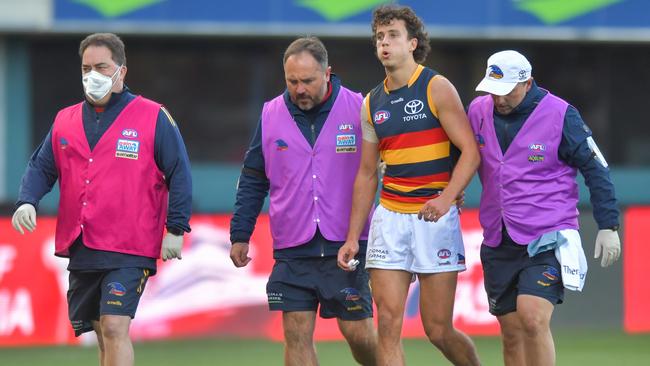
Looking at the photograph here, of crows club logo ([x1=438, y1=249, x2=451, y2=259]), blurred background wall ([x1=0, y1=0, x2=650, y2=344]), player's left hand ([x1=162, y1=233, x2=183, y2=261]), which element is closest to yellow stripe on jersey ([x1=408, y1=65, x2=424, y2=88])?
crows club logo ([x1=438, y1=249, x2=451, y2=259])

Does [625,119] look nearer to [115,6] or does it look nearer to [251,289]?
[115,6]

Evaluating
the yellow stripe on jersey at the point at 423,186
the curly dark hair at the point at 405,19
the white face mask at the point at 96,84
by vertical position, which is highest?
the curly dark hair at the point at 405,19

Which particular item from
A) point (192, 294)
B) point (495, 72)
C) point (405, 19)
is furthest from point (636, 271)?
point (405, 19)

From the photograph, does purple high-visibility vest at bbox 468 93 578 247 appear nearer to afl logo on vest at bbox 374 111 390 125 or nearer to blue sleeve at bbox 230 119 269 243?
afl logo on vest at bbox 374 111 390 125

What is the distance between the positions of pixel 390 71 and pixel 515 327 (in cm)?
184

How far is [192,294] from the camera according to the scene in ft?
44.0

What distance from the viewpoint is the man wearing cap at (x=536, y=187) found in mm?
8344

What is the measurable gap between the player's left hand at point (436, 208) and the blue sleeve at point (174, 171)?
1500 millimetres

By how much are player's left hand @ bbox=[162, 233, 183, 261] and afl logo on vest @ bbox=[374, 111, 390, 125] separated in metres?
1.42

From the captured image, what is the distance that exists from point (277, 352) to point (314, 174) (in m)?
4.38

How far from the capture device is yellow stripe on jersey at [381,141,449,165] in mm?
8273

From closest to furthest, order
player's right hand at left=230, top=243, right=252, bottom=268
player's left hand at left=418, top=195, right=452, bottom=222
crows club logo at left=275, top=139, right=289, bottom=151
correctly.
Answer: player's left hand at left=418, top=195, right=452, bottom=222 → crows club logo at left=275, top=139, right=289, bottom=151 → player's right hand at left=230, top=243, right=252, bottom=268

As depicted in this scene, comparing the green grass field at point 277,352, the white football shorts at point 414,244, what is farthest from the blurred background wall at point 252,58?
the white football shorts at point 414,244

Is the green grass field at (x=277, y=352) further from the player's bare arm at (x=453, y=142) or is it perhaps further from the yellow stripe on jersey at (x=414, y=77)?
the yellow stripe on jersey at (x=414, y=77)
